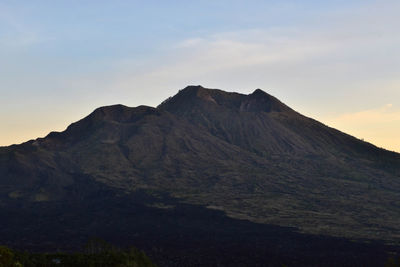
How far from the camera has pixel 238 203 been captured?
199m

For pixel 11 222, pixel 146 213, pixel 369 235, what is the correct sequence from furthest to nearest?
pixel 146 213, pixel 11 222, pixel 369 235

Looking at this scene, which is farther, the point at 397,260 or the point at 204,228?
the point at 204,228

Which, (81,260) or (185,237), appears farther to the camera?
(185,237)

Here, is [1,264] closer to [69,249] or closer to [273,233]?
[69,249]

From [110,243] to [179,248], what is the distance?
689 inches

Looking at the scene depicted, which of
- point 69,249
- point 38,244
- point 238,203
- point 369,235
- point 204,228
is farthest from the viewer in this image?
point 238,203

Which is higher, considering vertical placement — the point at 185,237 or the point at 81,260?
the point at 81,260

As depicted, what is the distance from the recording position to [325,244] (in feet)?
448

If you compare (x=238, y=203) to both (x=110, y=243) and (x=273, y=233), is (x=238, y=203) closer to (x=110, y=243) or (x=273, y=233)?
(x=273, y=233)

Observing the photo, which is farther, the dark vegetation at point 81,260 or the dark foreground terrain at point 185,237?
the dark foreground terrain at point 185,237

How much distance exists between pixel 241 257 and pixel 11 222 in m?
85.0

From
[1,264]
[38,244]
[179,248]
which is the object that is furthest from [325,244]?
[1,264]

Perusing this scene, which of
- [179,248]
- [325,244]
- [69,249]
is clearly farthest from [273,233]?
[69,249]

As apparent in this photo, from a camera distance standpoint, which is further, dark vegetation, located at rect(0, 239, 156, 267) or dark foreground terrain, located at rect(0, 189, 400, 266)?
dark foreground terrain, located at rect(0, 189, 400, 266)
